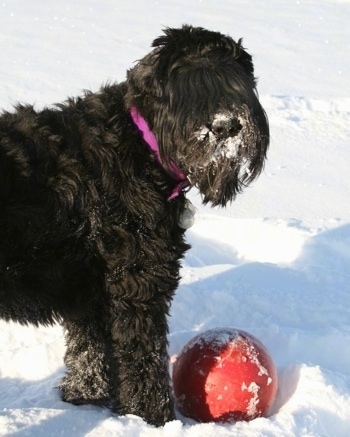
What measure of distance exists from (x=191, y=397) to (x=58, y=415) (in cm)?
76

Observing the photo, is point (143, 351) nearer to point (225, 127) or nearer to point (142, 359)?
point (142, 359)

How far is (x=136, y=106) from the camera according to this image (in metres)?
3.78

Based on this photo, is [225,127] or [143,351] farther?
[143,351]

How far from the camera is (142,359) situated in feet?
13.1

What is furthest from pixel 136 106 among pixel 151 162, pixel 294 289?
pixel 294 289

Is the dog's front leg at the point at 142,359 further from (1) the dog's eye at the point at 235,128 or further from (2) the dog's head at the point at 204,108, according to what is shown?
(1) the dog's eye at the point at 235,128

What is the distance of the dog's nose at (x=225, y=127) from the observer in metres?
3.52

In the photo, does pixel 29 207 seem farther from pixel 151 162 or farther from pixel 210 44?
pixel 210 44

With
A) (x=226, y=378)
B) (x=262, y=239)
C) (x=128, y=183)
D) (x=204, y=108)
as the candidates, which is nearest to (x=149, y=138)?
(x=128, y=183)

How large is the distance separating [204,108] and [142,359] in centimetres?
142

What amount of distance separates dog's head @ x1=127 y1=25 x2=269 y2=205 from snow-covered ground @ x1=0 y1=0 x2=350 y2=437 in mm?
1387

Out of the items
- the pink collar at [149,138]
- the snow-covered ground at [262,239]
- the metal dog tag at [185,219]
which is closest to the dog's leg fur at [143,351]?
the snow-covered ground at [262,239]

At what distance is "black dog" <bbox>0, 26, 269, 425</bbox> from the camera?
3570 millimetres

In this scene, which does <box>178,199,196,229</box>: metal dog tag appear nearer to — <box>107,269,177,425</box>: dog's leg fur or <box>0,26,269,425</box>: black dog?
<box>0,26,269,425</box>: black dog
